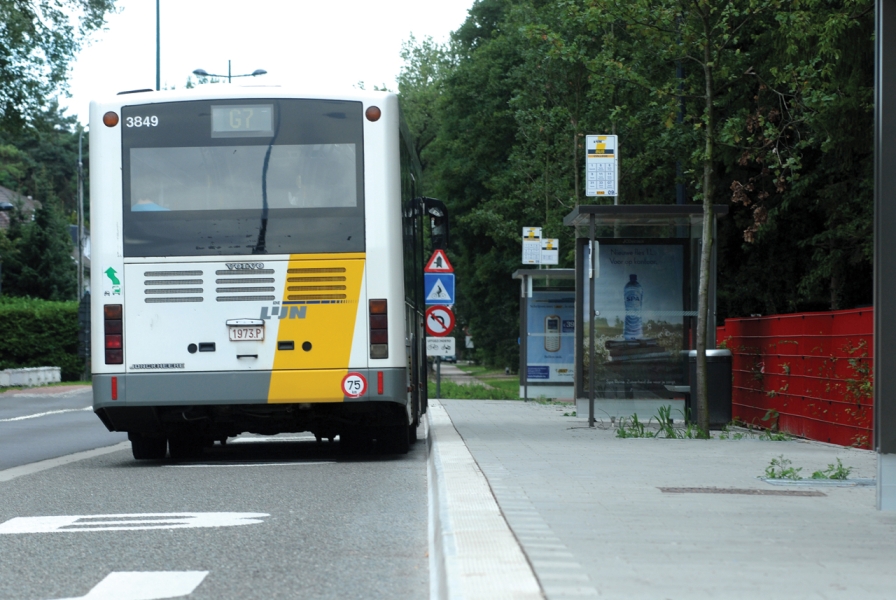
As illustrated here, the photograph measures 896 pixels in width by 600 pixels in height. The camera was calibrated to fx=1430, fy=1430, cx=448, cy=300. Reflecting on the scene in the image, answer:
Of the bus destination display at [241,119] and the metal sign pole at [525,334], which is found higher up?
the bus destination display at [241,119]

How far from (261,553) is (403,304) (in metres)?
5.92

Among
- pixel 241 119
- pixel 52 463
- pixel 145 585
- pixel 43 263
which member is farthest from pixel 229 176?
pixel 43 263

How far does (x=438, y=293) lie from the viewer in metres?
24.5

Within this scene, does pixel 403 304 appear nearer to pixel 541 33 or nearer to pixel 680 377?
pixel 541 33

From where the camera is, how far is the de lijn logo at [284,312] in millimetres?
12805

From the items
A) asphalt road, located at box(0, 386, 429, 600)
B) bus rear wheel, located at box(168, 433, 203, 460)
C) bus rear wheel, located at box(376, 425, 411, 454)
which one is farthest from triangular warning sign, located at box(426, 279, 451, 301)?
asphalt road, located at box(0, 386, 429, 600)

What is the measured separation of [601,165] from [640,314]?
2.00 meters

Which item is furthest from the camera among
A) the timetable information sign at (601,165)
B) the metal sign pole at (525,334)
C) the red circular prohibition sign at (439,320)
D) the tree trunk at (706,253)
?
the metal sign pole at (525,334)

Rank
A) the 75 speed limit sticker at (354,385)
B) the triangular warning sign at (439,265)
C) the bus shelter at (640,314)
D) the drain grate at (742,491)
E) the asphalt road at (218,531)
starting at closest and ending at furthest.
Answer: the asphalt road at (218,531), the drain grate at (742,491), the 75 speed limit sticker at (354,385), the bus shelter at (640,314), the triangular warning sign at (439,265)

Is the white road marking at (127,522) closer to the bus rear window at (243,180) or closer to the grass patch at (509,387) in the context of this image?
the bus rear window at (243,180)

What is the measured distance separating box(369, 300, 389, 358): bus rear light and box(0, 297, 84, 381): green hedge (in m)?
38.9

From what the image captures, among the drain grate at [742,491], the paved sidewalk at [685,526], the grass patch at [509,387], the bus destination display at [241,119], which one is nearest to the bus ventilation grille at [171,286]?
the bus destination display at [241,119]

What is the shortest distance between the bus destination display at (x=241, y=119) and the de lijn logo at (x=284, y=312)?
1.63 m

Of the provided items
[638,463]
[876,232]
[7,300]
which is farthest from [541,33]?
[7,300]
